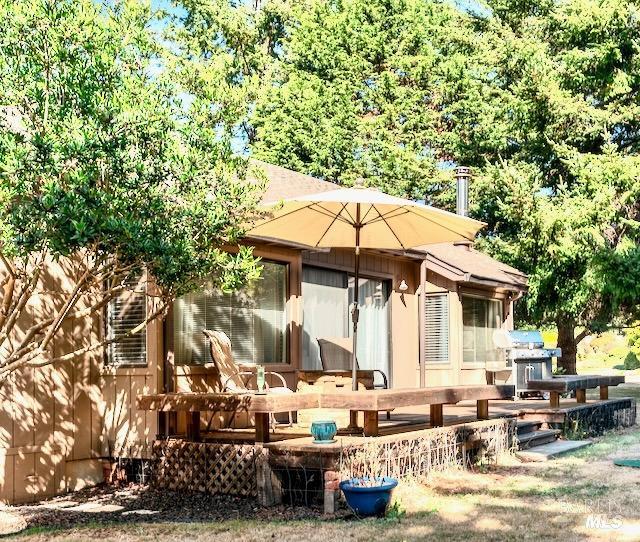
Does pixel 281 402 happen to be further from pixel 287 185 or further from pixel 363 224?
pixel 287 185

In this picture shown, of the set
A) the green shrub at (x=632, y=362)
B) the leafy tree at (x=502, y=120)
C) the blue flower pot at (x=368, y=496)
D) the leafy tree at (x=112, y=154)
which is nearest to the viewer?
the leafy tree at (x=112, y=154)

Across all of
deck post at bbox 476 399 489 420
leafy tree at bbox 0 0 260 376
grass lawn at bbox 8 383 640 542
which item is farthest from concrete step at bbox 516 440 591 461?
leafy tree at bbox 0 0 260 376

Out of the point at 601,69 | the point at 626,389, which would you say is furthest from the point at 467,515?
the point at 626,389

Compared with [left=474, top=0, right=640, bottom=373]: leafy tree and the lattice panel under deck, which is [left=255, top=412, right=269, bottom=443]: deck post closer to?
the lattice panel under deck

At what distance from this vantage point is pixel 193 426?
26.7 ft

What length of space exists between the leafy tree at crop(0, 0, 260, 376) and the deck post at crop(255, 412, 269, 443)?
5.70ft

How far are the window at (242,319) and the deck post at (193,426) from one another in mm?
833

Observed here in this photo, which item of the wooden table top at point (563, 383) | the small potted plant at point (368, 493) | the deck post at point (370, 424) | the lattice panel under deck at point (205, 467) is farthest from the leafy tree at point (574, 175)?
the small potted plant at point (368, 493)

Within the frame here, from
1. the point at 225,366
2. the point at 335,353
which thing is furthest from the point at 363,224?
the point at 335,353

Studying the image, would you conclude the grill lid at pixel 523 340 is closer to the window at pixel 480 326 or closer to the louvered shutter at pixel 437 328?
the window at pixel 480 326

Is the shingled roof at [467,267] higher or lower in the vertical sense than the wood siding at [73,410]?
higher

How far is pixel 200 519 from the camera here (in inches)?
269

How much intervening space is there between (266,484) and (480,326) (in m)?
8.96

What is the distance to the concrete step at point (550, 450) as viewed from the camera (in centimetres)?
916
